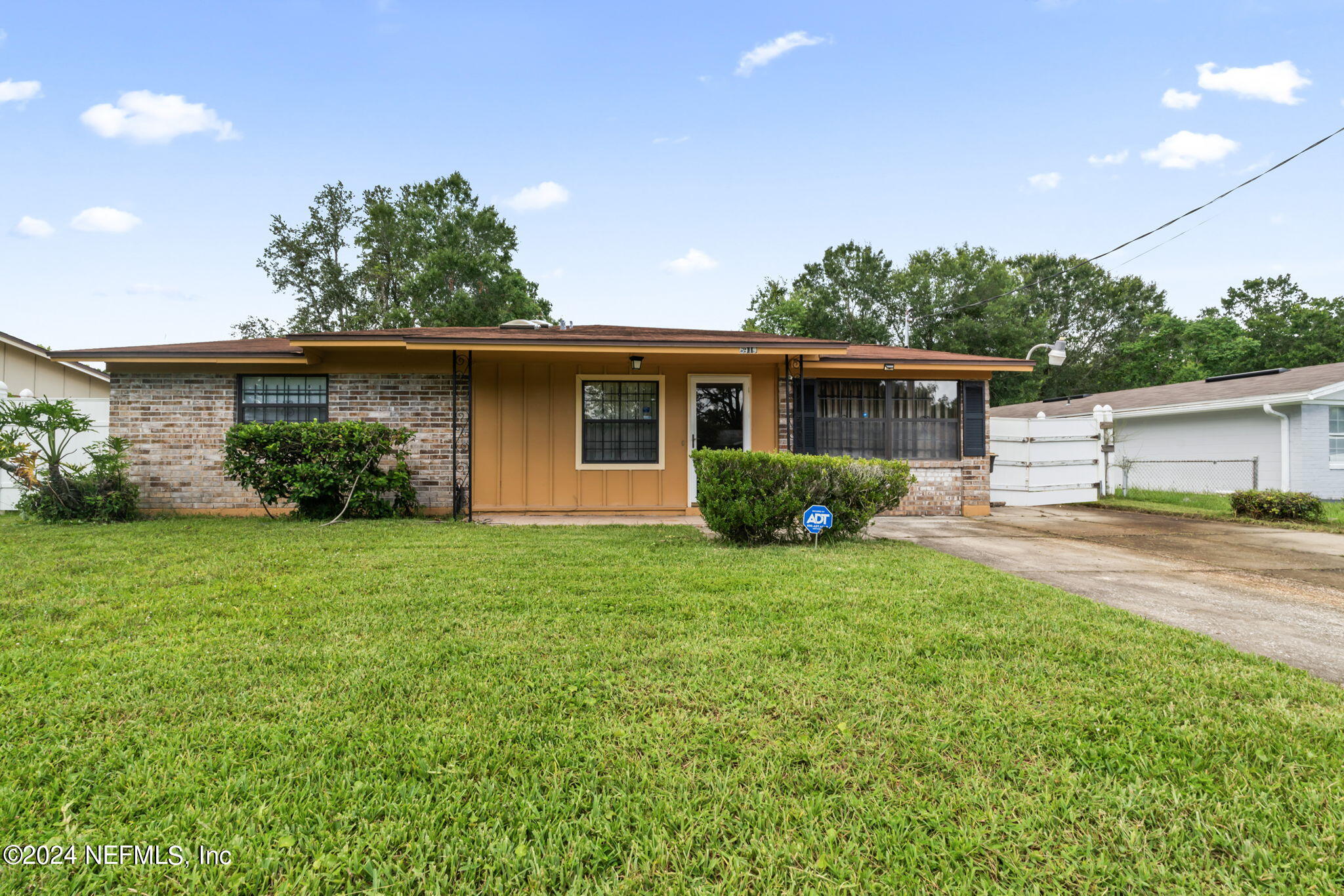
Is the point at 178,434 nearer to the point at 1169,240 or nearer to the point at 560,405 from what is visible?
the point at 560,405

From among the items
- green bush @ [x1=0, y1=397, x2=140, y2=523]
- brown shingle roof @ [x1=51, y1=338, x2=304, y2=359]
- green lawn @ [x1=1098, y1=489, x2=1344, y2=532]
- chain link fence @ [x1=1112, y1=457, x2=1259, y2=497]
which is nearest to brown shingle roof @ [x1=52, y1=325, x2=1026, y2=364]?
brown shingle roof @ [x1=51, y1=338, x2=304, y2=359]

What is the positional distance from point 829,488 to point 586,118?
11.1 meters

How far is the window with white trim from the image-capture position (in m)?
12.3

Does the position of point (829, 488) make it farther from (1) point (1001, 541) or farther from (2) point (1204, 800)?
(2) point (1204, 800)

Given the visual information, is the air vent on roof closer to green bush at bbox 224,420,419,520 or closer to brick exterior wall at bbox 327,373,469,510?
brick exterior wall at bbox 327,373,469,510

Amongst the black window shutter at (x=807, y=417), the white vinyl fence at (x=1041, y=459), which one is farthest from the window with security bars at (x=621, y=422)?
the white vinyl fence at (x=1041, y=459)

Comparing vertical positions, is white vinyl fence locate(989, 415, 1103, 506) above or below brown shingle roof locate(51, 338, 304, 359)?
below

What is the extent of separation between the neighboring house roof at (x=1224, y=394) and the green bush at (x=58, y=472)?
20279mm

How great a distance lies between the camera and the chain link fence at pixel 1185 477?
12.7m

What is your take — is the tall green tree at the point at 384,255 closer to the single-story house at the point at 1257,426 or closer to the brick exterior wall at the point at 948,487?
the brick exterior wall at the point at 948,487

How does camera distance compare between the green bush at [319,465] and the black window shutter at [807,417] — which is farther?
the black window shutter at [807,417]

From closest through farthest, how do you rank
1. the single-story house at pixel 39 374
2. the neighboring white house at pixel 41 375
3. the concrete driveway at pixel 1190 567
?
the concrete driveway at pixel 1190 567
the neighboring white house at pixel 41 375
the single-story house at pixel 39 374

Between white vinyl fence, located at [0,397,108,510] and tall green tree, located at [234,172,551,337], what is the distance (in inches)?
589

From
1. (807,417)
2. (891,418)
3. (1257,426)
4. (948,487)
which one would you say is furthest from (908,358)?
(1257,426)
